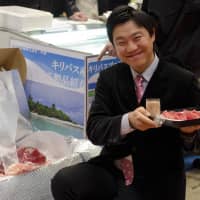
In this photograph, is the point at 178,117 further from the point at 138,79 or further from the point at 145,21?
the point at 145,21

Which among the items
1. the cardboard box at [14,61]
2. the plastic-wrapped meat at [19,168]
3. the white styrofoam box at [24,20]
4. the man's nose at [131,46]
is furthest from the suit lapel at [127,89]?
the white styrofoam box at [24,20]

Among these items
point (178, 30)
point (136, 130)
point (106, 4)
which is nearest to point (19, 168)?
point (136, 130)

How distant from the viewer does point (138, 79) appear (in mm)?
1550

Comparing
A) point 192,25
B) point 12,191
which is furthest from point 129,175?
point 192,25

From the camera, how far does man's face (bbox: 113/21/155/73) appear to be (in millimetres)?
1504

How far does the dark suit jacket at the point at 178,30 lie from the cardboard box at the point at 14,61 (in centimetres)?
73

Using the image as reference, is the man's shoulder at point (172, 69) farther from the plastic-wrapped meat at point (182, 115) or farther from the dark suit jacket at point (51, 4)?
the dark suit jacket at point (51, 4)

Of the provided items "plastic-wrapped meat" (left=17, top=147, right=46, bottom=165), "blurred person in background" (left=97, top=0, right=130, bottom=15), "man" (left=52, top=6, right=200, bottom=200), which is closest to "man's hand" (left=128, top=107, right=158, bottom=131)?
"man" (left=52, top=6, right=200, bottom=200)

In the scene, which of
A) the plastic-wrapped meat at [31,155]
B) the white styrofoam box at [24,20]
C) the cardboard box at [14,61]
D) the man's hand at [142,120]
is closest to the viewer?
the man's hand at [142,120]

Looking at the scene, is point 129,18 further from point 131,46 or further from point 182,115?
point 182,115

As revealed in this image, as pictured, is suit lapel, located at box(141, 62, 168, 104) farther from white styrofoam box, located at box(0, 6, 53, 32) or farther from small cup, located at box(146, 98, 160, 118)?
white styrofoam box, located at box(0, 6, 53, 32)

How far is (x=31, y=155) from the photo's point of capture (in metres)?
1.98

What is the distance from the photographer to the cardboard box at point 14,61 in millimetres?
2180

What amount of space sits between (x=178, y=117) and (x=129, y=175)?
1.03ft
